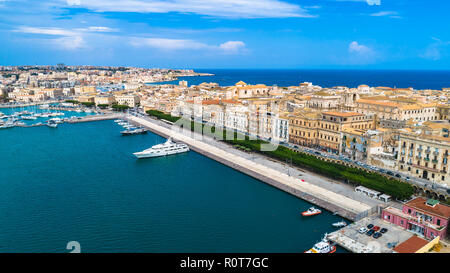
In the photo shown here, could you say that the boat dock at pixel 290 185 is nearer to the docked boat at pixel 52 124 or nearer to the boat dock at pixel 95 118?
the docked boat at pixel 52 124

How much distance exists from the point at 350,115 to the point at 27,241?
20.7m

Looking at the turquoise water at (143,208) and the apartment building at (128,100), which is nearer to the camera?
the turquoise water at (143,208)

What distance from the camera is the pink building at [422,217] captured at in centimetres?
1294

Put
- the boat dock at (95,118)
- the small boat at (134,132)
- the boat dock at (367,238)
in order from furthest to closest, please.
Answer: the boat dock at (95,118) < the small boat at (134,132) < the boat dock at (367,238)

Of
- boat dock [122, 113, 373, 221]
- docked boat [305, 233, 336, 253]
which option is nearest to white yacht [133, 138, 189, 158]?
boat dock [122, 113, 373, 221]

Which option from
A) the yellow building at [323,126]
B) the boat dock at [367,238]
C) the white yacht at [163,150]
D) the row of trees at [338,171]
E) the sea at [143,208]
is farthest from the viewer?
the white yacht at [163,150]

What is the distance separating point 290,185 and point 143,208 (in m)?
8.17

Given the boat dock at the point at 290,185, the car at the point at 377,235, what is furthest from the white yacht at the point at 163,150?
the car at the point at 377,235

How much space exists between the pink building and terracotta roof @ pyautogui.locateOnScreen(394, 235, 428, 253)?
0.89 meters

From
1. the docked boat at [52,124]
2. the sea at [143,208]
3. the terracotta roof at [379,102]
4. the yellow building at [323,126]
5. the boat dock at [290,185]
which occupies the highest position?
the terracotta roof at [379,102]

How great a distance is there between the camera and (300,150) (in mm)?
24781

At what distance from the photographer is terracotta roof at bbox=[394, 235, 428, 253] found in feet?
38.5

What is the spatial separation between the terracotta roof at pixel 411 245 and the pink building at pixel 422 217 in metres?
0.89
